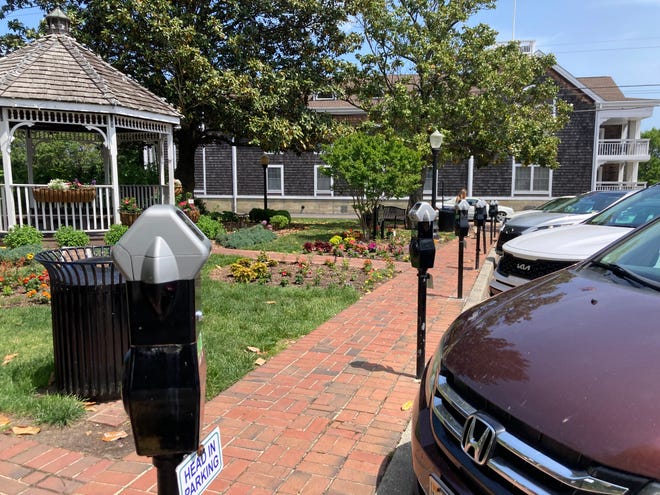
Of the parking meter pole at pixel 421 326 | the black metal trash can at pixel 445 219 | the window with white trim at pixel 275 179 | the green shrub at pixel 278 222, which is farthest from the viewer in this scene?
the window with white trim at pixel 275 179

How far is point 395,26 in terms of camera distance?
18.2 metres

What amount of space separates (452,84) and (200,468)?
18.1 m

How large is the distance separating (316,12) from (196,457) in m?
17.4

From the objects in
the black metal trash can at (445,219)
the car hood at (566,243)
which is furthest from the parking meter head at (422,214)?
the black metal trash can at (445,219)

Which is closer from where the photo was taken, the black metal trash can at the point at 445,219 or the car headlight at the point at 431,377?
the car headlight at the point at 431,377

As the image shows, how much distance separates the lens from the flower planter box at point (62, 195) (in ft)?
37.1

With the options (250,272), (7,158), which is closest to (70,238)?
(7,158)

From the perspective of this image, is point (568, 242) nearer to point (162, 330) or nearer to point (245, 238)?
point (162, 330)

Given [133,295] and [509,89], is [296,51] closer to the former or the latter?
[509,89]

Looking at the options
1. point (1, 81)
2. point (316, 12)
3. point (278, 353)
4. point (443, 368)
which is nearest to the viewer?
point (443, 368)

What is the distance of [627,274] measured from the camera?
267 centimetres

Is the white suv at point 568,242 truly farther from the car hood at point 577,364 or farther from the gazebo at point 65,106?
the gazebo at point 65,106

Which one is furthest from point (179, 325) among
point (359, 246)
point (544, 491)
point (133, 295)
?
point (359, 246)

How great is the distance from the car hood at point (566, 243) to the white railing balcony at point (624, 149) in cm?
2607
